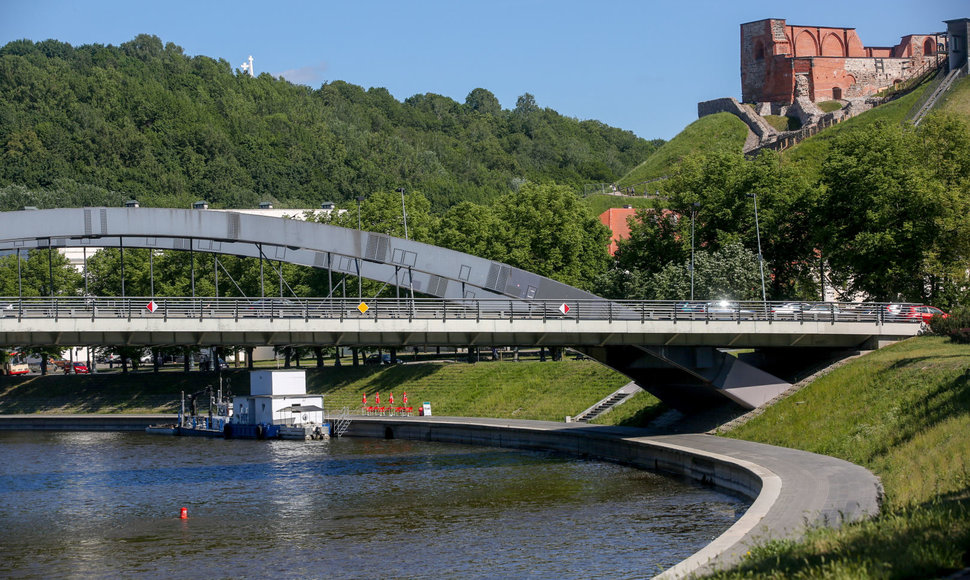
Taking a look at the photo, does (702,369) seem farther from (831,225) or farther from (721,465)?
(831,225)

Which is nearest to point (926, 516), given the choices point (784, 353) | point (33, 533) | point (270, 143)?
point (33, 533)

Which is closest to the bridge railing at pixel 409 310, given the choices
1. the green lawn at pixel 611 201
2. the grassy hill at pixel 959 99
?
the grassy hill at pixel 959 99

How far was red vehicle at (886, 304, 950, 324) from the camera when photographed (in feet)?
180

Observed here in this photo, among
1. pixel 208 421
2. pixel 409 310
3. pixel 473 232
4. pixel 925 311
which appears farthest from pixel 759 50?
pixel 409 310

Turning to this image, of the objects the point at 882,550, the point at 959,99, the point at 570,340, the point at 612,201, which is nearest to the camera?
the point at 882,550

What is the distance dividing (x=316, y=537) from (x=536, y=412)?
31019mm

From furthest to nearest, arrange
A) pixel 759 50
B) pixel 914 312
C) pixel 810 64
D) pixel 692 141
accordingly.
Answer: pixel 692 141 < pixel 759 50 < pixel 810 64 < pixel 914 312

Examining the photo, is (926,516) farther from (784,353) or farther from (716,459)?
(784,353)

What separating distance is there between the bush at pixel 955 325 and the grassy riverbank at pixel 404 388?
14.6 m

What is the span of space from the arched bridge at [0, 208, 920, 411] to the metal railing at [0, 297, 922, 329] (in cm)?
10

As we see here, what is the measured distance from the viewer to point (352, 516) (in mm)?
37094

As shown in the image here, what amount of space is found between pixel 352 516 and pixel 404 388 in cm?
3974

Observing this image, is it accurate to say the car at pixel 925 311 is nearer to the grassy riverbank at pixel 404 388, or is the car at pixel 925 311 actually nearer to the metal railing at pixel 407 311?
the metal railing at pixel 407 311

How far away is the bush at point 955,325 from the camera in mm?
48188
